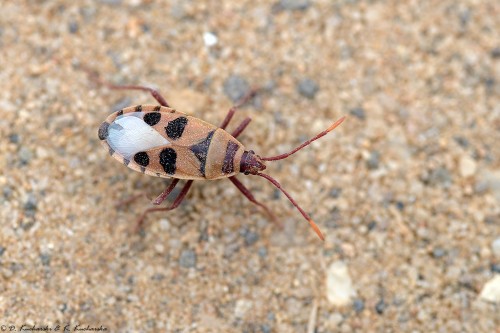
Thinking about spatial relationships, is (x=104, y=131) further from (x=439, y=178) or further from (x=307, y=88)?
(x=439, y=178)

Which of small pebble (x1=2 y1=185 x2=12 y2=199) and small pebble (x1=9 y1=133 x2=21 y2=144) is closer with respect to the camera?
small pebble (x1=2 y1=185 x2=12 y2=199)

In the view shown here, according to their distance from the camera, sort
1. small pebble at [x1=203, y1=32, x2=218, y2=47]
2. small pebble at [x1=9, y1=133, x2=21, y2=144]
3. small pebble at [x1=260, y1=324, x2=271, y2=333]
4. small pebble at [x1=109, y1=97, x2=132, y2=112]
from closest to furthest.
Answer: small pebble at [x1=260, y1=324, x2=271, y2=333]
small pebble at [x1=9, y1=133, x2=21, y2=144]
small pebble at [x1=109, y1=97, x2=132, y2=112]
small pebble at [x1=203, y1=32, x2=218, y2=47]

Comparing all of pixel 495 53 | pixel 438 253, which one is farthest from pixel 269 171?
pixel 495 53

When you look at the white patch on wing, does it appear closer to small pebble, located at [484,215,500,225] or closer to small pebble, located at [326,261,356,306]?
small pebble, located at [326,261,356,306]

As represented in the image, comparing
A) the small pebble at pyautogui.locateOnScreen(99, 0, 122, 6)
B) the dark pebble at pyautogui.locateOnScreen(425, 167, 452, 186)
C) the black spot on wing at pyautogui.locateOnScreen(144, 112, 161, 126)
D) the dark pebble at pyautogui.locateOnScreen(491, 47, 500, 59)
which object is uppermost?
the small pebble at pyautogui.locateOnScreen(99, 0, 122, 6)

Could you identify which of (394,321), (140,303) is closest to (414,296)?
(394,321)

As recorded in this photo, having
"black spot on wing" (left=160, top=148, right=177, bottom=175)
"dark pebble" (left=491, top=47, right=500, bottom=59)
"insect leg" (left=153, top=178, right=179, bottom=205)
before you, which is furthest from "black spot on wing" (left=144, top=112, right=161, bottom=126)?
"dark pebble" (left=491, top=47, right=500, bottom=59)

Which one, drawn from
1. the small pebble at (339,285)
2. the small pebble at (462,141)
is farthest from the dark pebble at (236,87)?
the small pebble at (462,141)
